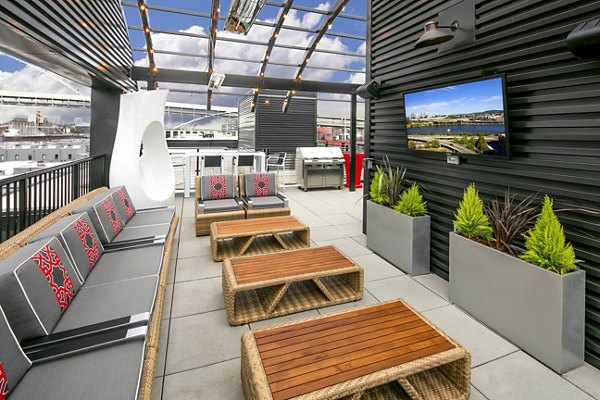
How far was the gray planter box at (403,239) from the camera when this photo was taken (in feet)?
11.8

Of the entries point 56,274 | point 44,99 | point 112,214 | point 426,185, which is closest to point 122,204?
point 112,214

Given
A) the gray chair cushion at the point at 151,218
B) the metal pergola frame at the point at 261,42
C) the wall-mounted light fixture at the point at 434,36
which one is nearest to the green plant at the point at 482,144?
the wall-mounted light fixture at the point at 434,36

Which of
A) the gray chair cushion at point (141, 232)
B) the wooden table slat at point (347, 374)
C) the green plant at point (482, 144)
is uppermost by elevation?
the green plant at point (482, 144)

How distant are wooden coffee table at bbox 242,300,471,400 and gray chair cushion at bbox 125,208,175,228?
9.01 feet

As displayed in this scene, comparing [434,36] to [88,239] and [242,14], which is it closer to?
[88,239]

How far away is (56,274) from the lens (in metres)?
1.99

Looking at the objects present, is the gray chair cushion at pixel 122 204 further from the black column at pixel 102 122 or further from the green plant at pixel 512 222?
the green plant at pixel 512 222

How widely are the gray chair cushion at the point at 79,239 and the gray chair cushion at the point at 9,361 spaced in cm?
96

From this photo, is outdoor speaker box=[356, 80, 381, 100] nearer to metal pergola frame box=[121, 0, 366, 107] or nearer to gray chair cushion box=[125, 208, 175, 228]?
gray chair cushion box=[125, 208, 175, 228]

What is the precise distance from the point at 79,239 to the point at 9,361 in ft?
4.33

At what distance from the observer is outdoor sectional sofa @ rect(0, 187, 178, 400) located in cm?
137

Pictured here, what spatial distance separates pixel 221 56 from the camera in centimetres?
1198

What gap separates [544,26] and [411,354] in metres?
2.56

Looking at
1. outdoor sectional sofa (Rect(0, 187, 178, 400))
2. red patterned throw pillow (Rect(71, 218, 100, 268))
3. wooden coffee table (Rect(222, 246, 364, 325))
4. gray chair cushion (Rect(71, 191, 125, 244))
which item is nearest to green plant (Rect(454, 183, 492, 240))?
wooden coffee table (Rect(222, 246, 364, 325))
